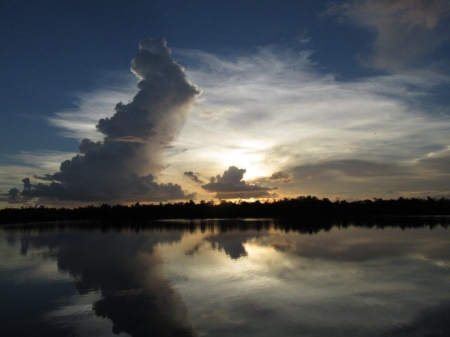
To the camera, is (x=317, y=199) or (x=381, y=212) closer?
(x=381, y=212)

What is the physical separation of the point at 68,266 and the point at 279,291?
16.7 m

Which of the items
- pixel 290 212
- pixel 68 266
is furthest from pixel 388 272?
pixel 290 212

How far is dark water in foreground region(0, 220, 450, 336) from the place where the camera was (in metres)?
13.3

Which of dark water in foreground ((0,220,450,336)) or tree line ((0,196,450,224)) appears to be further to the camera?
tree line ((0,196,450,224))

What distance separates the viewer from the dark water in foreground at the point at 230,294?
43.8 ft

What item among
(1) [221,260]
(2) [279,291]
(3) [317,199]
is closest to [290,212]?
(3) [317,199]

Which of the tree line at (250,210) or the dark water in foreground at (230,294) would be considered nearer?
the dark water in foreground at (230,294)

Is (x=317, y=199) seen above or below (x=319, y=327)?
above

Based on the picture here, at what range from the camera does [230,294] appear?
1788cm

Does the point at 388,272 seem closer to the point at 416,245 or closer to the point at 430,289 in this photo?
the point at 430,289

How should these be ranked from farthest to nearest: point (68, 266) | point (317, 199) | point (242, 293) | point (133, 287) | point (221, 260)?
point (317, 199), point (221, 260), point (68, 266), point (133, 287), point (242, 293)

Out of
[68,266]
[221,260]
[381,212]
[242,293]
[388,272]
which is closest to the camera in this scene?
[242,293]

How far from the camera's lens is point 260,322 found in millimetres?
13727

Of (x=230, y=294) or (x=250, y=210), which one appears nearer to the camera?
(x=230, y=294)
